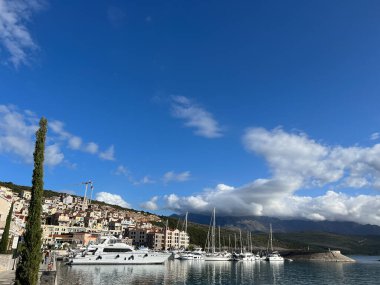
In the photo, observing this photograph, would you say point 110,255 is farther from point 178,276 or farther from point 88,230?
point 88,230

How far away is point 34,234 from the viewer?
747 inches

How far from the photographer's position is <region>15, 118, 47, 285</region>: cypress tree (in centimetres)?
1862

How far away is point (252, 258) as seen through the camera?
134125mm

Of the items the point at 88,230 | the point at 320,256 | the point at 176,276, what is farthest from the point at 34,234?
the point at 320,256

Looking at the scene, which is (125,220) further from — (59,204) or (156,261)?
(156,261)

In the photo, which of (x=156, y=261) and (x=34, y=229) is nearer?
(x=34, y=229)

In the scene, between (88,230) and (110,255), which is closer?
(110,255)

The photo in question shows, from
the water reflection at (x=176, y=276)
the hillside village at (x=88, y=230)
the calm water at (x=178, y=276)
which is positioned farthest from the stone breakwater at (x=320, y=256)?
the water reflection at (x=176, y=276)

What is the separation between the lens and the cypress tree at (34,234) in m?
18.6

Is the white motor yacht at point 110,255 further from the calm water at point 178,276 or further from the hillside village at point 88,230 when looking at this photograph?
the hillside village at point 88,230

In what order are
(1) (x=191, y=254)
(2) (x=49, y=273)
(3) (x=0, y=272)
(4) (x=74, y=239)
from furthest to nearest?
1. (4) (x=74, y=239)
2. (1) (x=191, y=254)
3. (3) (x=0, y=272)
4. (2) (x=49, y=273)

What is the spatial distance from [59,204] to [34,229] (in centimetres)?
18696

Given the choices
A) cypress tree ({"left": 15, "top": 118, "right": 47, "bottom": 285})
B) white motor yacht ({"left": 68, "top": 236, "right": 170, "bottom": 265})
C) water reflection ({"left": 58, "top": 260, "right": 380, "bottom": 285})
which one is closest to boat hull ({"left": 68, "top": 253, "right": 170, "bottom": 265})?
white motor yacht ({"left": 68, "top": 236, "right": 170, "bottom": 265})

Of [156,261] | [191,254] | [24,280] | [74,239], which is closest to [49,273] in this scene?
[24,280]
